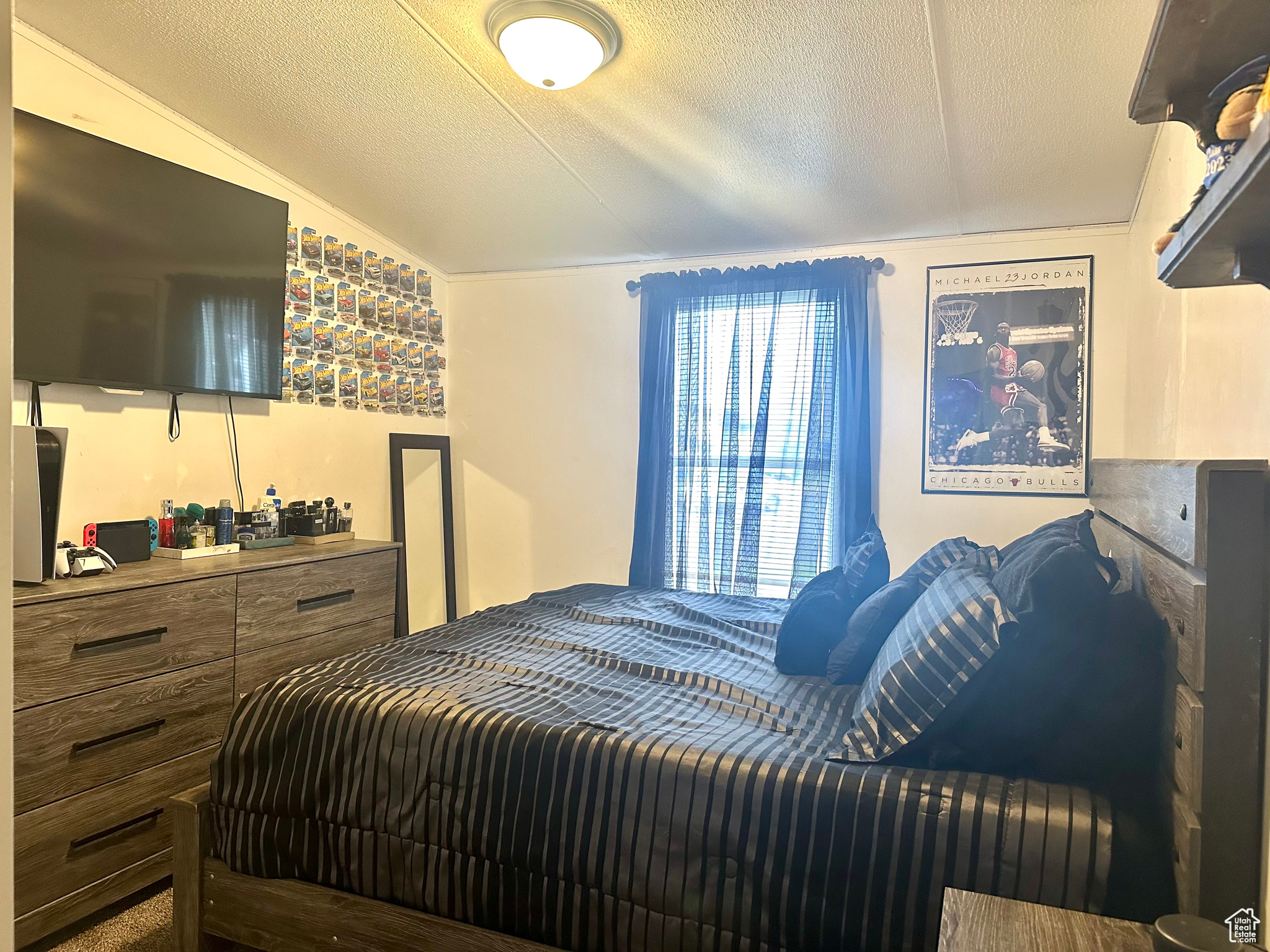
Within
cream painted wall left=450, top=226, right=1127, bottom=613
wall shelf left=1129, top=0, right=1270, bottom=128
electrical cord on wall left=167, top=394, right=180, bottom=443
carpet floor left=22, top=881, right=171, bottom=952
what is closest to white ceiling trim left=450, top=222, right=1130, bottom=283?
cream painted wall left=450, top=226, right=1127, bottom=613

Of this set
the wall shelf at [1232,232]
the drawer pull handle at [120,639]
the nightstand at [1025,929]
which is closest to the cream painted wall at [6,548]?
the nightstand at [1025,929]

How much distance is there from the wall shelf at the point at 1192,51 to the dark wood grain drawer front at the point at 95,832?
253 cm

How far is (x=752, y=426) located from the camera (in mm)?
3652

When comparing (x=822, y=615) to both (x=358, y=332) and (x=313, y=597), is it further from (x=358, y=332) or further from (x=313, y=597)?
(x=358, y=332)

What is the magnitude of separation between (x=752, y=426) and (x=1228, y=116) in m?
2.93

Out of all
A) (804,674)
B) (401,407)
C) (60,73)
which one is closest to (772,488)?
(804,674)

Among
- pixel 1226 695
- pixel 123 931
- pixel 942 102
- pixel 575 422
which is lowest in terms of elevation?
pixel 123 931

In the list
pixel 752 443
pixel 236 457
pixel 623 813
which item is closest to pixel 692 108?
pixel 752 443

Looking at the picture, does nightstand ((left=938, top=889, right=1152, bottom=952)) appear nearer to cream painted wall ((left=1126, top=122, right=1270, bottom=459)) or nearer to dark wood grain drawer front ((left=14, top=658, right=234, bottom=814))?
cream painted wall ((left=1126, top=122, right=1270, bottom=459))

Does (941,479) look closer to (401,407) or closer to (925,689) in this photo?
(925,689)

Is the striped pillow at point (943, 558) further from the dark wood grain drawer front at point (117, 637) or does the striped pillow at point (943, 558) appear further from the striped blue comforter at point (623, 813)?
the dark wood grain drawer front at point (117, 637)

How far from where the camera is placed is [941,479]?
3396 millimetres

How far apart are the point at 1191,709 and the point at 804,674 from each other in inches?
43.9

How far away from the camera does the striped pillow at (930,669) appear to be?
4.58 ft
